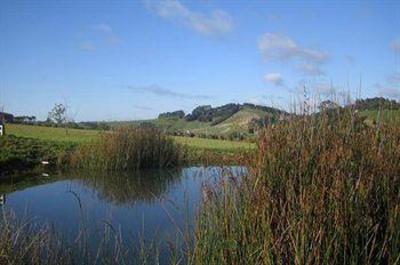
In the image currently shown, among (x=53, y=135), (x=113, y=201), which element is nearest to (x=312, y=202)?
(x=113, y=201)

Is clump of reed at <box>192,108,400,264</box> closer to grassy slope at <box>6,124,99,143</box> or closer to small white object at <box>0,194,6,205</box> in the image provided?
small white object at <box>0,194,6,205</box>

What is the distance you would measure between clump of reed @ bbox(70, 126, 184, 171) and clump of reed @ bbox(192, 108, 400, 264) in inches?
688

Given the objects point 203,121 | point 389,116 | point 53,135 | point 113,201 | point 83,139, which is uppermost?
point 203,121

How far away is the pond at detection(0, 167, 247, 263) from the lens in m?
8.70

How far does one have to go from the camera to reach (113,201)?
14.1m

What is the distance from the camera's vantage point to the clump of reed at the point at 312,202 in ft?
12.8

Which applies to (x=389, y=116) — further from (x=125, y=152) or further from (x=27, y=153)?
(x=27, y=153)

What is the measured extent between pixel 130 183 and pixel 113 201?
438 cm

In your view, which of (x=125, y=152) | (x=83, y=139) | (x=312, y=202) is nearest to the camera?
(x=312, y=202)

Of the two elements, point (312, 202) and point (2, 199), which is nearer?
point (312, 202)

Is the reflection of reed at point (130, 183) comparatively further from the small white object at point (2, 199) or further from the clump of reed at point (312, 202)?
the clump of reed at point (312, 202)

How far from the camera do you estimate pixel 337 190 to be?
3939 millimetres

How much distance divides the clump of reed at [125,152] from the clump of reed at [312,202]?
17.5m

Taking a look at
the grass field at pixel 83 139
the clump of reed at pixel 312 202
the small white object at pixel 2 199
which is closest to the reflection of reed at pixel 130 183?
the small white object at pixel 2 199
